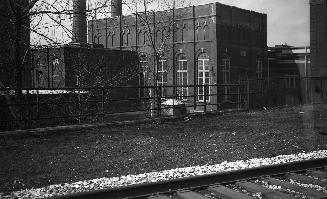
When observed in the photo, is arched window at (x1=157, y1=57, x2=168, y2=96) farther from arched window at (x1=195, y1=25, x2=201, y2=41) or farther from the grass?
the grass

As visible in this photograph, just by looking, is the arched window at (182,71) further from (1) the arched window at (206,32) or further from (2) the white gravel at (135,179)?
(2) the white gravel at (135,179)

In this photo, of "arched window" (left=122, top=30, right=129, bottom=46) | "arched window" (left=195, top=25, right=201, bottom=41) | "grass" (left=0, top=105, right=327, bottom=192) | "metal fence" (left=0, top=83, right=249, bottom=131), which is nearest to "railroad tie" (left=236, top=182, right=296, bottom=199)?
"grass" (left=0, top=105, right=327, bottom=192)

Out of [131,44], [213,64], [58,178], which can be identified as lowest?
[58,178]

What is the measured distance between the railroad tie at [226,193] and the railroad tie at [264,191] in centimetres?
34

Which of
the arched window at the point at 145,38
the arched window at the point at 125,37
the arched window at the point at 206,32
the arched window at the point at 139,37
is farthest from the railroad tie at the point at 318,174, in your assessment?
the arched window at the point at 125,37

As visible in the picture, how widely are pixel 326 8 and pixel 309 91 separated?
1345 centimetres

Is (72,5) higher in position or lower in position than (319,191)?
higher

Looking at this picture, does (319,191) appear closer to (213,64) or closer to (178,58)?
(213,64)

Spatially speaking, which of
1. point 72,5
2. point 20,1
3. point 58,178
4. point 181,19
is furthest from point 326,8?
point 181,19

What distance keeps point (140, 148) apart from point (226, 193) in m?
4.93

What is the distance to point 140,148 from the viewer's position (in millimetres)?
10266

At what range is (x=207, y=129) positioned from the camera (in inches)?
540

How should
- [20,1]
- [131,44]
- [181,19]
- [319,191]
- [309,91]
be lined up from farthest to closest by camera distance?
1. [131,44]
2. [181,19]
3. [309,91]
4. [20,1]
5. [319,191]

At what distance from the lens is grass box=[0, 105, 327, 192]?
7.84 meters
